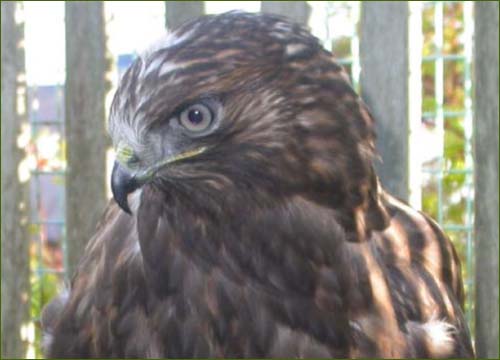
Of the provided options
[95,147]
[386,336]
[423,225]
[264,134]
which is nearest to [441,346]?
[386,336]

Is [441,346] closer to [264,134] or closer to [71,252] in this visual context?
[264,134]

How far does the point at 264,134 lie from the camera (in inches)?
76.2

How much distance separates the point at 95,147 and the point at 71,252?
0.37 metres

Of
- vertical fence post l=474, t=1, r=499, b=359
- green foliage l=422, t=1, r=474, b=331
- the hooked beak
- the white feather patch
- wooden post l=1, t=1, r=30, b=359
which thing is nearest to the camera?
the hooked beak

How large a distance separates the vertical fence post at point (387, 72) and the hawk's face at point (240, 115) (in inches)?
26.1

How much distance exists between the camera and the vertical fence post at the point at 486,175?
262cm

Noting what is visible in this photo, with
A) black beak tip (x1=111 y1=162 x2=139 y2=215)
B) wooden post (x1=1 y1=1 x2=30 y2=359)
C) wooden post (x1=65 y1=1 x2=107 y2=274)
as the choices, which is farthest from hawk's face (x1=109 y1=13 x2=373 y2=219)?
wooden post (x1=1 y1=1 x2=30 y2=359)

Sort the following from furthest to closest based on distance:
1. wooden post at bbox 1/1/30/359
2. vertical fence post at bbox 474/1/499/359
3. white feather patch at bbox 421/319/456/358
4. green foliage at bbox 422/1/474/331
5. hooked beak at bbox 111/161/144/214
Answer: green foliage at bbox 422/1/474/331 → wooden post at bbox 1/1/30/359 → vertical fence post at bbox 474/1/499/359 → white feather patch at bbox 421/319/456/358 → hooked beak at bbox 111/161/144/214

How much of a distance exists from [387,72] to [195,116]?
1021mm

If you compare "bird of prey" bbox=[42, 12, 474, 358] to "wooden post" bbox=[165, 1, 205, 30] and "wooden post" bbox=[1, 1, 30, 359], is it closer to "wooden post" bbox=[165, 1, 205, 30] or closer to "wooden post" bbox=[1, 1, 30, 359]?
"wooden post" bbox=[165, 1, 205, 30]

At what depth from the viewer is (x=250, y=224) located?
6.53ft

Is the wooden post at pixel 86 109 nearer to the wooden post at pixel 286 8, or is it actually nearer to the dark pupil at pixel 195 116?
the wooden post at pixel 286 8

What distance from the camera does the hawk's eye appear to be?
1845 millimetres

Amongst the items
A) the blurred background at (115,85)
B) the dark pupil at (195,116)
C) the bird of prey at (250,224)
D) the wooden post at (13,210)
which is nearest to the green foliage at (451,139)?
the blurred background at (115,85)
